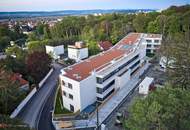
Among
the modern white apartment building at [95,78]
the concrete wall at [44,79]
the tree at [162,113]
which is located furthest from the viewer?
the concrete wall at [44,79]

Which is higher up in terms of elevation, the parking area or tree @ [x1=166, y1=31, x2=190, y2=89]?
tree @ [x1=166, y1=31, x2=190, y2=89]

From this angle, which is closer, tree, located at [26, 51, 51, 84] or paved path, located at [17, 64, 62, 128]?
paved path, located at [17, 64, 62, 128]

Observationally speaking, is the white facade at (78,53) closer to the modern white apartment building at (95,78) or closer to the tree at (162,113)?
the modern white apartment building at (95,78)

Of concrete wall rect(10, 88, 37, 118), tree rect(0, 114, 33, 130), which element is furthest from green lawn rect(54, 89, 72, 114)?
tree rect(0, 114, 33, 130)

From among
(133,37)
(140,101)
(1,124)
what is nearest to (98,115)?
(140,101)

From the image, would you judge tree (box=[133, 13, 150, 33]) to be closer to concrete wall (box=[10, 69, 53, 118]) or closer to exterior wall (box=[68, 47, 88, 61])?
exterior wall (box=[68, 47, 88, 61])

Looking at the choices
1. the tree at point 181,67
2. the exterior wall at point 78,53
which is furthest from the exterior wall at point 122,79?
the exterior wall at point 78,53

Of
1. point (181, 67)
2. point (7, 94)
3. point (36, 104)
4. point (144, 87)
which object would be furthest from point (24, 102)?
point (181, 67)
